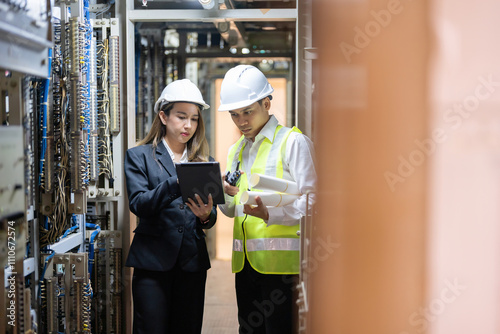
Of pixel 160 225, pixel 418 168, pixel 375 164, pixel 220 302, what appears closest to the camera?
pixel 418 168

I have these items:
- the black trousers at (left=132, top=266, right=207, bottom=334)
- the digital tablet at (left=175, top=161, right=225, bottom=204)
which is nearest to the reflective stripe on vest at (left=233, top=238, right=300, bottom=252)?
the digital tablet at (left=175, top=161, right=225, bottom=204)

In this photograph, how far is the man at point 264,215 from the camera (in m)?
2.10

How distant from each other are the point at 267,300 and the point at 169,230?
508mm

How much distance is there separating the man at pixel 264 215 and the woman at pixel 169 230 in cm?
19

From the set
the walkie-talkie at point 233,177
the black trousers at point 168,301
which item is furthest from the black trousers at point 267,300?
the walkie-talkie at point 233,177

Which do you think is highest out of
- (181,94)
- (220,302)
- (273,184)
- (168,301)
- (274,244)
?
(181,94)

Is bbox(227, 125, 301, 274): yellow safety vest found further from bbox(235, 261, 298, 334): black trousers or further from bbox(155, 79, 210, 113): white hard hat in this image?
bbox(155, 79, 210, 113): white hard hat

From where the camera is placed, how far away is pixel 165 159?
232cm

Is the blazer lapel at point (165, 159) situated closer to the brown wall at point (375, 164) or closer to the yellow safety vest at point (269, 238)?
the yellow safety vest at point (269, 238)

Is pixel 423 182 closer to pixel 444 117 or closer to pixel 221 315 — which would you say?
pixel 444 117

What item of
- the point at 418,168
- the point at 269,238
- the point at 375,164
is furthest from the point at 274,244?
the point at 418,168

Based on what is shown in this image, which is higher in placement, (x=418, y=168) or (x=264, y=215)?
(x=418, y=168)

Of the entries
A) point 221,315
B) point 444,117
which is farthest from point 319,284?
point 221,315

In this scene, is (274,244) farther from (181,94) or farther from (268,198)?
(181,94)
